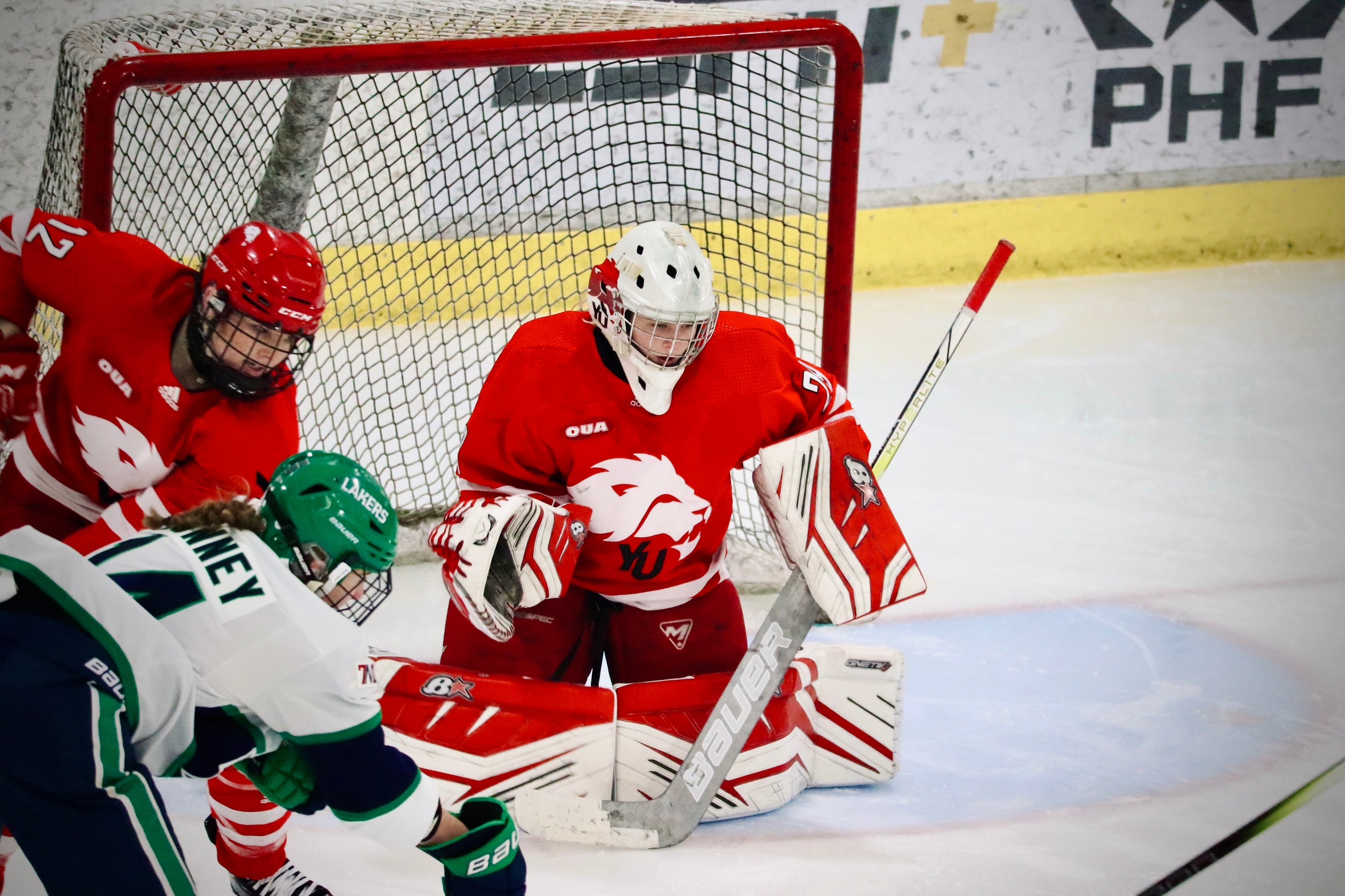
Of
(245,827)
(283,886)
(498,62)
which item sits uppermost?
(498,62)

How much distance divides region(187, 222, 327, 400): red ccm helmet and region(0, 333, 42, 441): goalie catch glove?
0.31 m

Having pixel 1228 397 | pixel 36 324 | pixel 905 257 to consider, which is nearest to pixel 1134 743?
pixel 1228 397

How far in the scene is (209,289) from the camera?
5.82 ft

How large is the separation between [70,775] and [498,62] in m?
1.59

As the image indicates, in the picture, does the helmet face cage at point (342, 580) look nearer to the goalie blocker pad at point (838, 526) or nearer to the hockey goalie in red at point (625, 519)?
the hockey goalie in red at point (625, 519)

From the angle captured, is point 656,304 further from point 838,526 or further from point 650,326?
point 838,526

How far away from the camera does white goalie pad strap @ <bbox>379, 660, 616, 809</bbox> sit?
1.99 metres

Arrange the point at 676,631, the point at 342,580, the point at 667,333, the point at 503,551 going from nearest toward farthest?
the point at 342,580
the point at 667,333
the point at 503,551
the point at 676,631

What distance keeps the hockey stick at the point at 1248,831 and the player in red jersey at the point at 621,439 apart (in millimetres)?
813

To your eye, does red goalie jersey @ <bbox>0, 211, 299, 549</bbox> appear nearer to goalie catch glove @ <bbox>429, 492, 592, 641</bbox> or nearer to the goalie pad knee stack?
goalie catch glove @ <bbox>429, 492, 592, 641</bbox>

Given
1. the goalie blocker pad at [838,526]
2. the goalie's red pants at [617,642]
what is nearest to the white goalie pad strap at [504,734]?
the goalie's red pants at [617,642]

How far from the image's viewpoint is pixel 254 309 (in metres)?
1.73

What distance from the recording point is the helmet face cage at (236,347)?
5.74 ft

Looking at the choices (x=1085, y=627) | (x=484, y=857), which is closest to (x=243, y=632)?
(x=484, y=857)
